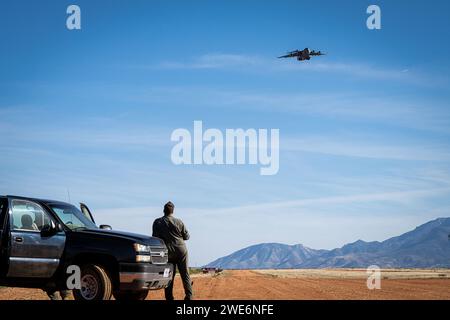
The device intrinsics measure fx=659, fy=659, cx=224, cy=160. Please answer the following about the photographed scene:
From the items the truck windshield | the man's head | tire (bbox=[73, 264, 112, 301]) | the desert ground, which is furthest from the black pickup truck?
the desert ground

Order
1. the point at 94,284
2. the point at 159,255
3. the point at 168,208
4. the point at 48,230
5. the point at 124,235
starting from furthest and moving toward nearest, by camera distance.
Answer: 1. the point at 168,208
2. the point at 159,255
3. the point at 124,235
4. the point at 48,230
5. the point at 94,284

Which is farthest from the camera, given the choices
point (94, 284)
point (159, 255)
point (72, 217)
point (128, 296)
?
point (128, 296)

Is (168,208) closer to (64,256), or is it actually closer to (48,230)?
(64,256)

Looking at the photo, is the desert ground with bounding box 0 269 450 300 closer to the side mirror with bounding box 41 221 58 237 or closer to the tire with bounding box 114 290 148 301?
the tire with bounding box 114 290 148 301

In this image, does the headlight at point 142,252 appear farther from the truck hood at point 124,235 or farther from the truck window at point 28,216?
the truck window at point 28,216

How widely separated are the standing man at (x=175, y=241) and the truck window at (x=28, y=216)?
269 centimetres

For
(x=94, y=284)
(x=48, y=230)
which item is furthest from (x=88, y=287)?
(x=48, y=230)

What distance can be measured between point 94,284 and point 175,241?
2.55 m

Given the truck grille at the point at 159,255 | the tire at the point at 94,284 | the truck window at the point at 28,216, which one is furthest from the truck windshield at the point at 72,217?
the truck grille at the point at 159,255

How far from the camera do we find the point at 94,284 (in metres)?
12.4

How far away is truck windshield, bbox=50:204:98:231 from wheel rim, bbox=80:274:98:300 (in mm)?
1098
